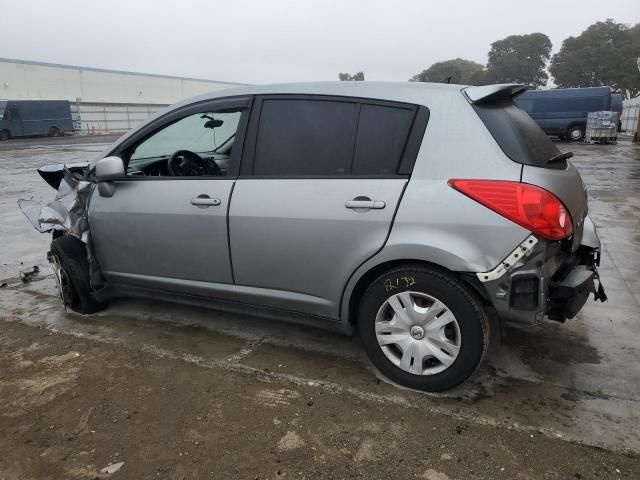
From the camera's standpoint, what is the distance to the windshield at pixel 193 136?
→ 3.71 meters

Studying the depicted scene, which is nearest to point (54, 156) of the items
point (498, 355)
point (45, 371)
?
point (45, 371)

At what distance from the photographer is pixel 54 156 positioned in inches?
788

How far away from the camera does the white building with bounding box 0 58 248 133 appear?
43031 mm

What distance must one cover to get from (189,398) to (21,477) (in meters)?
0.85

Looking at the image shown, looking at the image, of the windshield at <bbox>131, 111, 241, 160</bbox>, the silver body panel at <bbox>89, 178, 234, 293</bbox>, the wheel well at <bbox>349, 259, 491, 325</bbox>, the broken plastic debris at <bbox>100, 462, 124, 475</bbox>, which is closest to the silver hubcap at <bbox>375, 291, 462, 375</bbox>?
the wheel well at <bbox>349, 259, 491, 325</bbox>

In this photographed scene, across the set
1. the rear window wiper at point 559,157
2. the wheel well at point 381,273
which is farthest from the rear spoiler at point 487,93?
the wheel well at point 381,273

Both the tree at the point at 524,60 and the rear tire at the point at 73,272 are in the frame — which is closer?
the rear tire at the point at 73,272

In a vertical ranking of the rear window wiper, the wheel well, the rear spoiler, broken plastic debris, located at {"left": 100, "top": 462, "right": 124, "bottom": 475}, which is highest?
the rear spoiler

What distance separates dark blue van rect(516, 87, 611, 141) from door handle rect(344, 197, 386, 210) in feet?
76.0

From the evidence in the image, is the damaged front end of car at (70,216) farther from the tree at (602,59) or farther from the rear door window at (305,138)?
the tree at (602,59)

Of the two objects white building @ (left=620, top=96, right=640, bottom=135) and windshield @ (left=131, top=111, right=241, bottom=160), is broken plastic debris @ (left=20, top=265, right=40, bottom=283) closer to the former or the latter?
windshield @ (left=131, top=111, right=241, bottom=160)

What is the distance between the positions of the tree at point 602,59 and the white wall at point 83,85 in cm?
4116

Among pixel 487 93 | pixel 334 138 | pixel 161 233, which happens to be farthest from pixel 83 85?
pixel 487 93

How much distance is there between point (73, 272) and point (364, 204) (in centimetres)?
244
